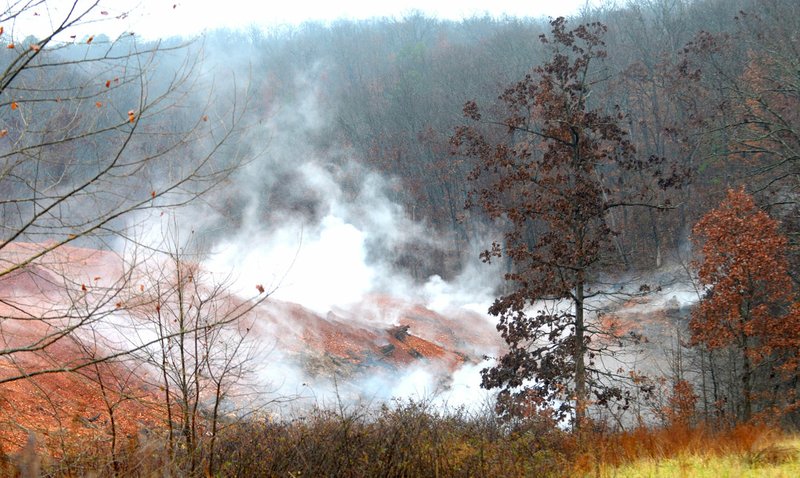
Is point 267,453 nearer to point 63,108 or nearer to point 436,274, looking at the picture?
point 63,108

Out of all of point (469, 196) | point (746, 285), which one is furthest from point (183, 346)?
point (746, 285)

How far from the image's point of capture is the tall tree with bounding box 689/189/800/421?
47.0 feet

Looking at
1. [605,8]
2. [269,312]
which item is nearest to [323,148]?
[605,8]

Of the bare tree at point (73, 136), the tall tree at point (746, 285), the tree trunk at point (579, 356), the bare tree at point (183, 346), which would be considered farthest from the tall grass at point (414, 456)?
the tall tree at point (746, 285)

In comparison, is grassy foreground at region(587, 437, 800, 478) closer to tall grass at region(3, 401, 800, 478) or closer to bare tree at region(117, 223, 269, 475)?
tall grass at region(3, 401, 800, 478)

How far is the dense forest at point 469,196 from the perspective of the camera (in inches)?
170

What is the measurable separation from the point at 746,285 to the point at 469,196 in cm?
686

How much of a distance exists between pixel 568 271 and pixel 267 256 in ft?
92.0

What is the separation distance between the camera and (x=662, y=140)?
37.7m

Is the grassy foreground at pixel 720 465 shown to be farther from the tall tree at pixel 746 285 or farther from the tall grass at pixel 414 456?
the tall tree at pixel 746 285

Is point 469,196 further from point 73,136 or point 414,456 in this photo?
point 73,136

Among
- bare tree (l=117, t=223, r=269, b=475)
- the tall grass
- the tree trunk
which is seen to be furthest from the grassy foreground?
the tree trunk

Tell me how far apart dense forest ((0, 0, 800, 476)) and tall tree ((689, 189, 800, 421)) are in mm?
67

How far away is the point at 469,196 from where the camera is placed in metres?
13.5
